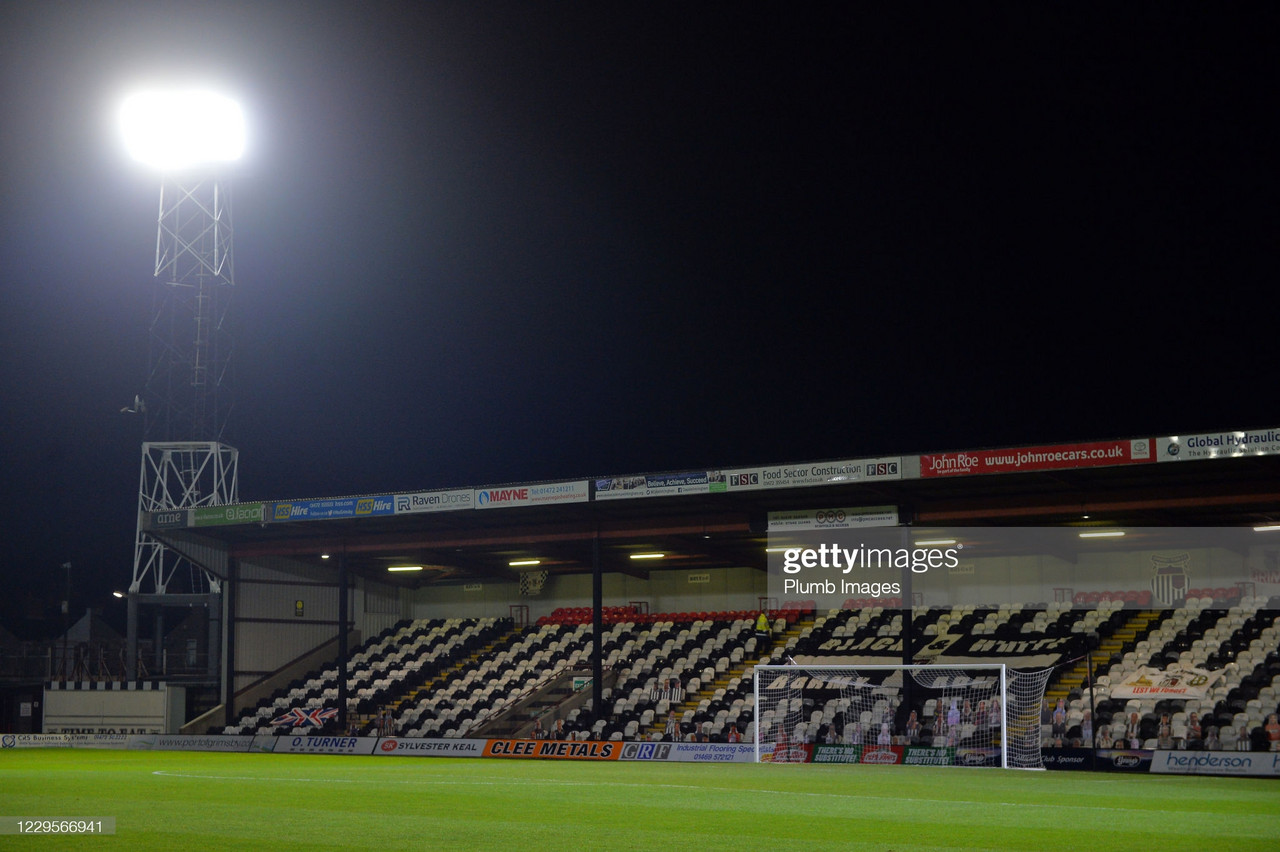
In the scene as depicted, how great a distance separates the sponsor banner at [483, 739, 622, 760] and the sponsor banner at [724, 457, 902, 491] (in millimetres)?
6848

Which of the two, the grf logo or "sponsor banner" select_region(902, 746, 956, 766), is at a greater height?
"sponsor banner" select_region(902, 746, 956, 766)

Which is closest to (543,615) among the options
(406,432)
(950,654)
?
(406,432)

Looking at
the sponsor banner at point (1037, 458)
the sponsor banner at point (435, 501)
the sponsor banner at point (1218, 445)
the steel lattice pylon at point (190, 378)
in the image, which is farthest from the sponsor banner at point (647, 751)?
the steel lattice pylon at point (190, 378)

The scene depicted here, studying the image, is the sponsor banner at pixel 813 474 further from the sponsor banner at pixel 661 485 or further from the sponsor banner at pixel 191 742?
the sponsor banner at pixel 191 742

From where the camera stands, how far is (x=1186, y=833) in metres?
11.1

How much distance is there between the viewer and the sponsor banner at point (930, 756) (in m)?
26.3

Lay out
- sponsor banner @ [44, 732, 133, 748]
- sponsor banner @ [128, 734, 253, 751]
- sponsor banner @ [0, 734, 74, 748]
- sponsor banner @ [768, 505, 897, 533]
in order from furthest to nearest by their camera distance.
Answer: sponsor banner @ [44, 732, 133, 748] → sponsor banner @ [0, 734, 74, 748] → sponsor banner @ [128, 734, 253, 751] → sponsor banner @ [768, 505, 897, 533]

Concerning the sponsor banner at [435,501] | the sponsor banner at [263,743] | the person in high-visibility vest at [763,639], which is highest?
the sponsor banner at [435,501]

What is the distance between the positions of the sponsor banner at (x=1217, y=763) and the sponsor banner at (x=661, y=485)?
11.0 m

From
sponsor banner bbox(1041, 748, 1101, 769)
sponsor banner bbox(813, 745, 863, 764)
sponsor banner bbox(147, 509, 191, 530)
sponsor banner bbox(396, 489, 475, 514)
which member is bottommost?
sponsor banner bbox(813, 745, 863, 764)

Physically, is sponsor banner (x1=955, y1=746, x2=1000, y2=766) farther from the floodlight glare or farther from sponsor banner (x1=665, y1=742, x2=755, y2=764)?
the floodlight glare

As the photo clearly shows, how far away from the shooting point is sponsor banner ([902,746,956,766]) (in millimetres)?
26328

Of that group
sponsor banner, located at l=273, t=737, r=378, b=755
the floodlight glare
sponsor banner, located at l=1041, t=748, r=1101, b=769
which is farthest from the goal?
the floodlight glare

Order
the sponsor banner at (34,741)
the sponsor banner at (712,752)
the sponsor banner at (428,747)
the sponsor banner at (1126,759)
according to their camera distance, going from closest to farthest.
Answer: the sponsor banner at (1126,759) → the sponsor banner at (712,752) → the sponsor banner at (428,747) → the sponsor banner at (34,741)
